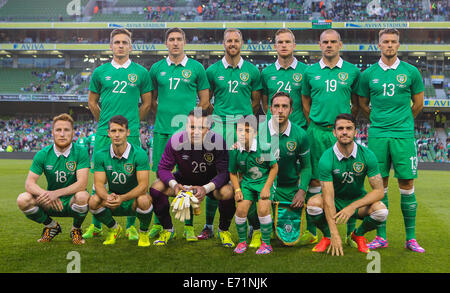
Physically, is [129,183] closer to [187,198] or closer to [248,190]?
[187,198]

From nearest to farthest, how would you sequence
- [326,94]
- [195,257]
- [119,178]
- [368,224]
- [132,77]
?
[195,257] → [368,224] → [119,178] → [326,94] → [132,77]

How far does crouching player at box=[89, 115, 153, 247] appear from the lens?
4.54 meters

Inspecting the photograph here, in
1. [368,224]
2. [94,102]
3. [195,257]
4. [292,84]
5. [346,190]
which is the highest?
[292,84]

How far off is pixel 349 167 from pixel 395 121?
836mm

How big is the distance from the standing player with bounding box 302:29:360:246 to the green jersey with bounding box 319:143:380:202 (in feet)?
1.80

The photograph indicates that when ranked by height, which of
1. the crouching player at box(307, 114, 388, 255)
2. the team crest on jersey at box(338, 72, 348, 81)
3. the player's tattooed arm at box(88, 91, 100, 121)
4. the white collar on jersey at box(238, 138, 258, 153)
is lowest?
the crouching player at box(307, 114, 388, 255)

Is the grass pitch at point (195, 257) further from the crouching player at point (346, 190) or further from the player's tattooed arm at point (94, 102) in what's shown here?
the player's tattooed arm at point (94, 102)

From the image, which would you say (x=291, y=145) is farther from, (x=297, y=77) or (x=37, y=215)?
(x=37, y=215)

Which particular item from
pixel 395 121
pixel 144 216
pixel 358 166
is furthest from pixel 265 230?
pixel 395 121

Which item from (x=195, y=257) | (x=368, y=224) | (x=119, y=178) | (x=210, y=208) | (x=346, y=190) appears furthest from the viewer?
(x=210, y=208)

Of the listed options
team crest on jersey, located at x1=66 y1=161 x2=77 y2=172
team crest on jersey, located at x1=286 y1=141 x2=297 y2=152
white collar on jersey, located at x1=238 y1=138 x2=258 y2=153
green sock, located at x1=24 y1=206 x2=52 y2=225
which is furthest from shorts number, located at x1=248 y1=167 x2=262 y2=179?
green sock, located at x1=24 y1=206 x2=52 y2=225

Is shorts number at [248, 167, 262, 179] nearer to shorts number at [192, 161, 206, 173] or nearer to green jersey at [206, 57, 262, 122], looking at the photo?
shorts number at [192, 161, 206, 173]

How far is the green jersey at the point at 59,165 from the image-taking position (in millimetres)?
4695

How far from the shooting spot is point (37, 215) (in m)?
4.62
